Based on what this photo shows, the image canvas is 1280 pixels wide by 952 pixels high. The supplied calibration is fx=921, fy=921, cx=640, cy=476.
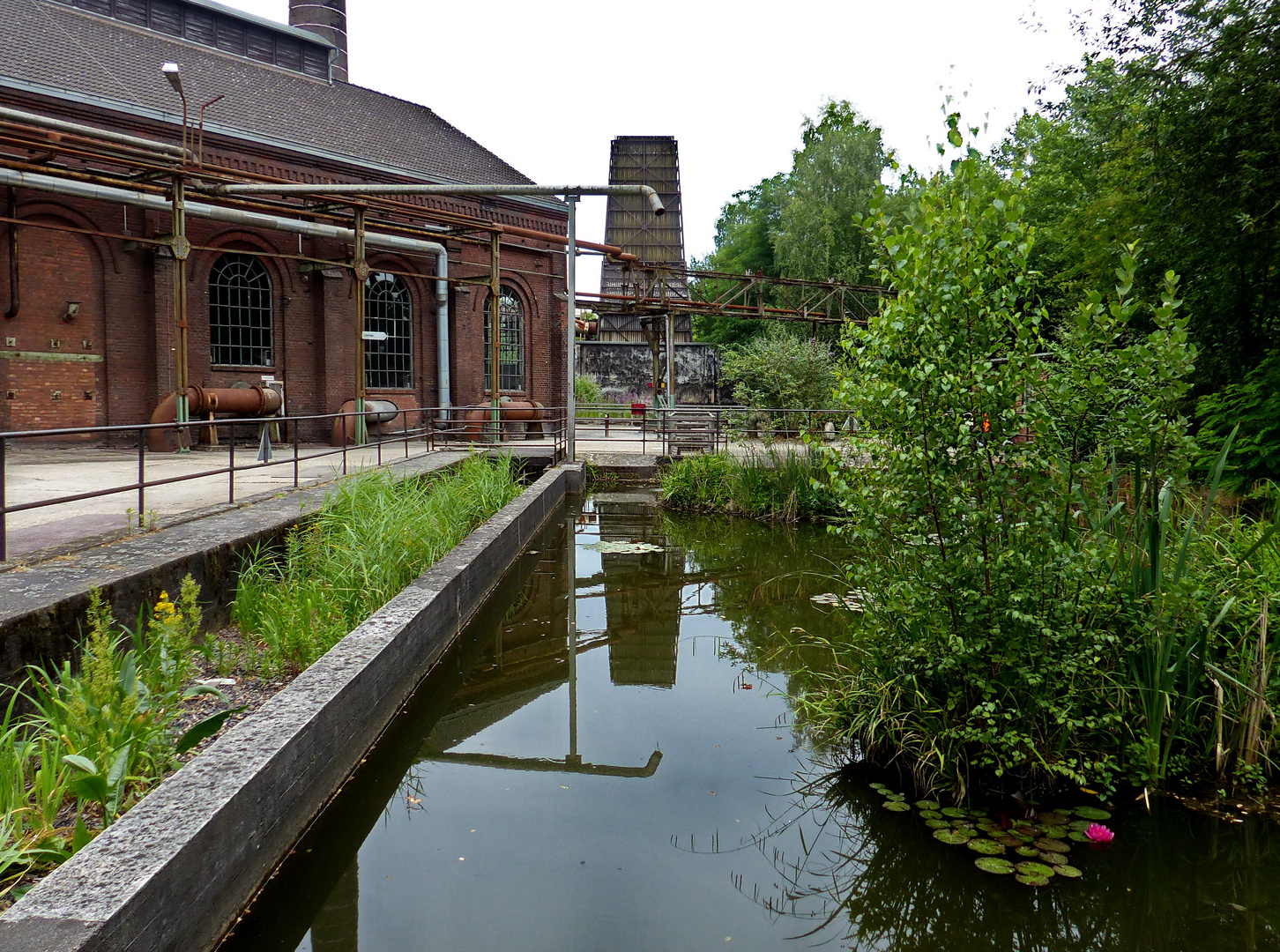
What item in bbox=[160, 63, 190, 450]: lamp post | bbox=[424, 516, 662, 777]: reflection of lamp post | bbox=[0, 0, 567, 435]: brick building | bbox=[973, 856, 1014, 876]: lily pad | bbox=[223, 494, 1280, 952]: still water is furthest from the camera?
bbox=[0, 0, 567, 435]: brick building

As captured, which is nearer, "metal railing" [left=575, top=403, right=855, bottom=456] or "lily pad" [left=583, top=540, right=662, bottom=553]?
"lily pad" [left=583, top=540, right=662, bottom=553]

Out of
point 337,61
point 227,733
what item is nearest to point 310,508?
point 227,733

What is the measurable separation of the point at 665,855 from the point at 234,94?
21777 mm

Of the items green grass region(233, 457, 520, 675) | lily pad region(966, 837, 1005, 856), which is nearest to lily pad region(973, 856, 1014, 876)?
lily pad region(966, 837, 1005, 856)

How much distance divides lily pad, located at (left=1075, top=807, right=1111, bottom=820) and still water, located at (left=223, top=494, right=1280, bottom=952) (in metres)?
0.06

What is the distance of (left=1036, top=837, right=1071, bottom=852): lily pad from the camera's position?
355 cm

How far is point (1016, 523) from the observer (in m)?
3.97

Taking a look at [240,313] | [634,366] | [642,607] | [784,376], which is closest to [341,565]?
[642,607]

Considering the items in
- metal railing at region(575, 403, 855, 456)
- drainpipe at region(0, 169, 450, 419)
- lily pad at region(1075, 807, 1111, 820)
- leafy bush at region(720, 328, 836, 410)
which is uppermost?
drainpipe at region(0, 169, 450, 419)

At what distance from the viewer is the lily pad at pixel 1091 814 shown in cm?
380

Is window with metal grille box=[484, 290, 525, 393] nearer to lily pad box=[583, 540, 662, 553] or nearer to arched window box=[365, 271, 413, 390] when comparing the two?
arched window box=[365, 271, 413, 390]

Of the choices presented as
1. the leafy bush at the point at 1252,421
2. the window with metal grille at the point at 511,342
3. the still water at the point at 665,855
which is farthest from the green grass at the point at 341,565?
the window with metal grille at the point at 511,342

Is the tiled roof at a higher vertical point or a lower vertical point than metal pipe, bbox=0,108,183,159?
higher

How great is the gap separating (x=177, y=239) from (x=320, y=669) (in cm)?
1309
